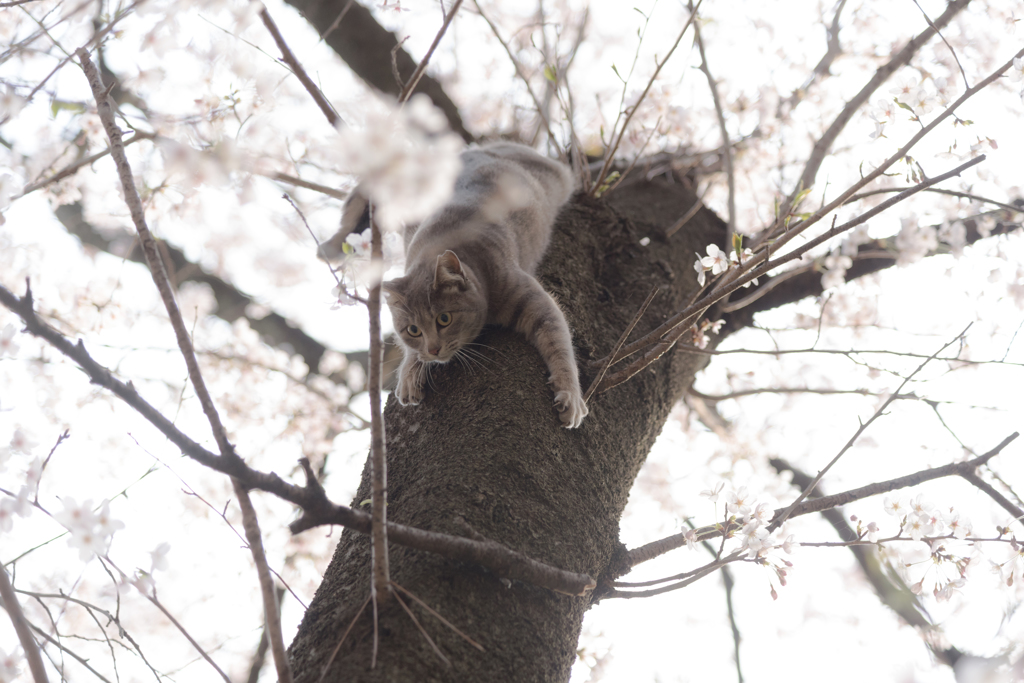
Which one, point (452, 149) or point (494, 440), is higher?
point (494, 440)

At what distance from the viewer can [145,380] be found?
4.50 m

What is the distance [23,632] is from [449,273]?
1552mm

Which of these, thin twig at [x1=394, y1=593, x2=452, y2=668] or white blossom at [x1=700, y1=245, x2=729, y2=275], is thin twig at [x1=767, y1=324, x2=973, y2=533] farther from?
thin twig at [x1=394, y1=593, x2=452, y2=668]

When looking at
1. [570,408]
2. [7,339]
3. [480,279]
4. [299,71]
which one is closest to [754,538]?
[570,408]

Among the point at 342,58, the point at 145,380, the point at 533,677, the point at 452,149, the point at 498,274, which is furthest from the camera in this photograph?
the point at 145,380

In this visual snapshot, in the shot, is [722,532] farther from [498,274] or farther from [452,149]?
[452,149]

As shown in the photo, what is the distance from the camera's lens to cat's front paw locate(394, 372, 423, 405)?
70.6 inches

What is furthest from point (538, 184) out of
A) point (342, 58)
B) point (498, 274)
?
point (342, 58)

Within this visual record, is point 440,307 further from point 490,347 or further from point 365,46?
point 365,46

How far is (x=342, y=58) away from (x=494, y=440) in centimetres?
301

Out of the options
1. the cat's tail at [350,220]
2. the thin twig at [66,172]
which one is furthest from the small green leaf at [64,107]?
the cat's tail at [350,220]

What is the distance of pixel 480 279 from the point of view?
94.0 inches

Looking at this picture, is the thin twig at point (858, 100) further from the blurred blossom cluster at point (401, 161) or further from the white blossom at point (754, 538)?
the blurred blossom cluster at point (401, 161)

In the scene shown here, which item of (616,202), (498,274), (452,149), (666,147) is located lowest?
(452,149)
